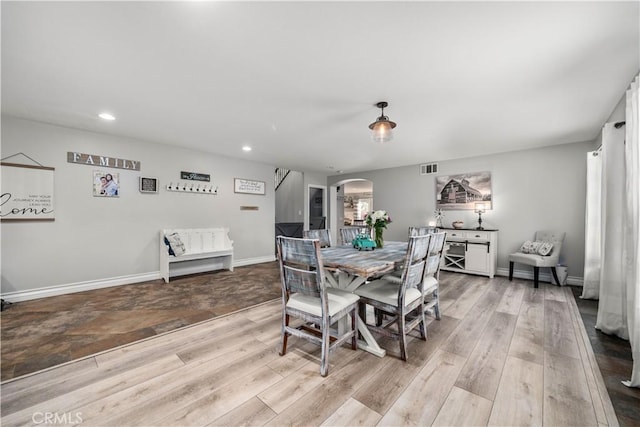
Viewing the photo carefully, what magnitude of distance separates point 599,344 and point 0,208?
6.69 meters

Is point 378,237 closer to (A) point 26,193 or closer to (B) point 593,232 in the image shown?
(B) point 593,232

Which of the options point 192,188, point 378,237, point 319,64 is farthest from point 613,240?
point 192,188

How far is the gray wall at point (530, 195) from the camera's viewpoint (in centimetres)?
418

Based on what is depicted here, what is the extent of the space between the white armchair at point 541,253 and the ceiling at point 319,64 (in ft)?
5.69

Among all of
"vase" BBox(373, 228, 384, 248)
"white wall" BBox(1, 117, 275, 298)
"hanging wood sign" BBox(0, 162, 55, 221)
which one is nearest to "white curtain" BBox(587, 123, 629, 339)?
"vase" BBox(373, 228, 384, 248)

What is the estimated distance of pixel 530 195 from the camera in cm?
457

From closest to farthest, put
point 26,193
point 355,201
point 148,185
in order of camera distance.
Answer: point 26,193
point 148,185
point 355,201

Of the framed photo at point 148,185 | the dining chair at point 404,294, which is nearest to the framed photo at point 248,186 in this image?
the framed photo at point 148,185

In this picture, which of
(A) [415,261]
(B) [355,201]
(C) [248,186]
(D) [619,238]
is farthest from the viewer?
(B) [355,201]

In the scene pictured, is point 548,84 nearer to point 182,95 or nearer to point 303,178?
point 182,95

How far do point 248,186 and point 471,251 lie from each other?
4.79 m

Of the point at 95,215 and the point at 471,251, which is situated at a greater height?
the point at 95,215

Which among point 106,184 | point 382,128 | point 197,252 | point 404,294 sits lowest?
point 197,252

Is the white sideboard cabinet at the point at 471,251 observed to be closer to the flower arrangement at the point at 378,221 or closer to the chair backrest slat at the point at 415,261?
the flower arrangement at the point at 378,221
